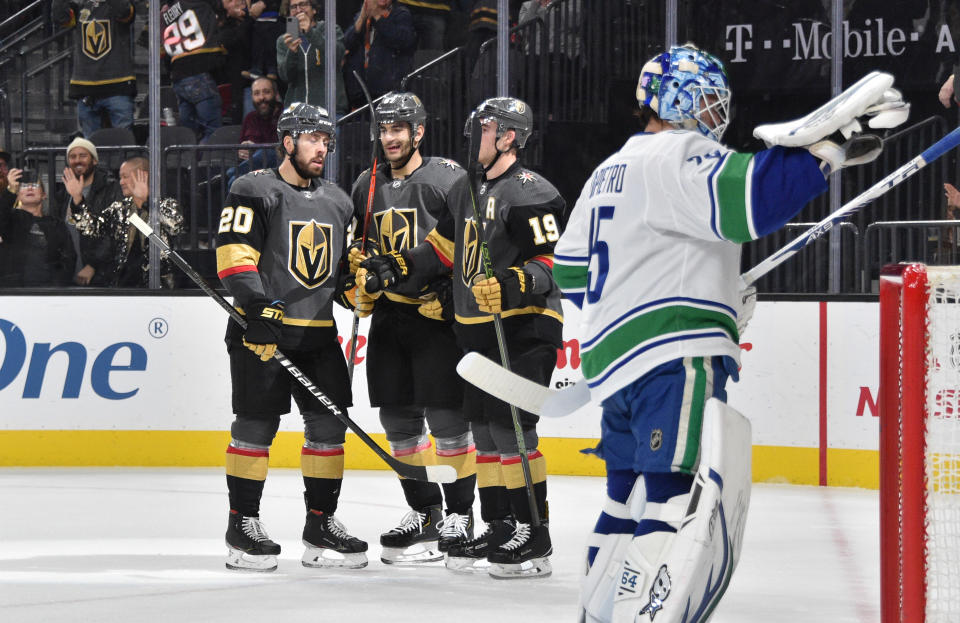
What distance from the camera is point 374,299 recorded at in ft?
13.6

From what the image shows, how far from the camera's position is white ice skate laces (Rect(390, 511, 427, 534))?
413 centimetres

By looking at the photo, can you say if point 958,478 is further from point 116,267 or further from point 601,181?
point 116,267

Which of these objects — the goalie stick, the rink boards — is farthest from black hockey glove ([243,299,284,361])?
the rink boards

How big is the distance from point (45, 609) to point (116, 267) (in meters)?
3.30

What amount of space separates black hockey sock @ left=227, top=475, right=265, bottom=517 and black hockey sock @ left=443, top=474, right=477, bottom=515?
562mm

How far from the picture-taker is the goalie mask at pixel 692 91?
2.47m

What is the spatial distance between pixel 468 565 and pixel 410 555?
21cm

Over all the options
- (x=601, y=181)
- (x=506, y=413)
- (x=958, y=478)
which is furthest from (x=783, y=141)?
(x=506, y=413)

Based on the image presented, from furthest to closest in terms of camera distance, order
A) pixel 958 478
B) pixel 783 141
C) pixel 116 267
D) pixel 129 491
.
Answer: pixel 116 267
pixel 129 491
pixel 958 478
pixel 783 141

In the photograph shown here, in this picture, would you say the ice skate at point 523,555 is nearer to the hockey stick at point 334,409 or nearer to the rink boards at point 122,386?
the hockey stick at point 334,409

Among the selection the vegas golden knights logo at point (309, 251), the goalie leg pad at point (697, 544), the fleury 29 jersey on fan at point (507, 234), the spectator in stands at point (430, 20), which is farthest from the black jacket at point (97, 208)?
the goalie leg pad at point (697, 544)

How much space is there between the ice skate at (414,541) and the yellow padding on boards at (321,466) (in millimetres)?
271

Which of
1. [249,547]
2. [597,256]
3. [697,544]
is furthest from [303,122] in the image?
[697,544]

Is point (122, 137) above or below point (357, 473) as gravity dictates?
above
